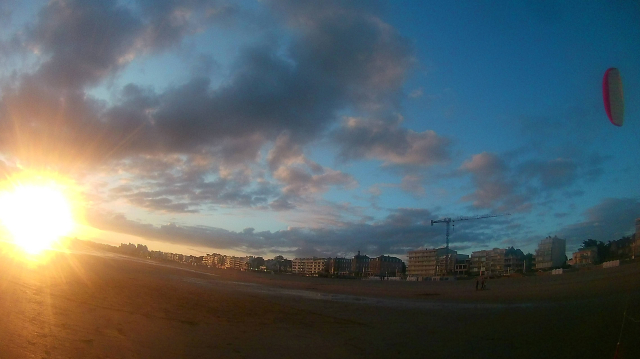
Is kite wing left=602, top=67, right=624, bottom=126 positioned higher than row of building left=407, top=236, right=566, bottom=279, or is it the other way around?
kite wing left=602, top=67, right=624, bottom=126

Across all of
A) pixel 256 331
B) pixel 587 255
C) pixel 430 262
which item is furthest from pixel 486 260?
pixel 256 331

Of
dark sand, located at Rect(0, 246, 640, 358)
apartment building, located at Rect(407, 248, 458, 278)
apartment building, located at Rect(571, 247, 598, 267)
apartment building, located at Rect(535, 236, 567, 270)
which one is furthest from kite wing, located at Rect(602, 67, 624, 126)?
apartment building, located at Rect(407, 248, 458, 278)

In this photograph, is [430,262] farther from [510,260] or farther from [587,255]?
[587,255]

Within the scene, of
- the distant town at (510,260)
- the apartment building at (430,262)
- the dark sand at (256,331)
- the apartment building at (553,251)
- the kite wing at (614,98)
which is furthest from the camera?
the apartment building at (430,262)

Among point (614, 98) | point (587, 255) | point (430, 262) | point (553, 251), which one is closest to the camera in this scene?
point (614, 98)

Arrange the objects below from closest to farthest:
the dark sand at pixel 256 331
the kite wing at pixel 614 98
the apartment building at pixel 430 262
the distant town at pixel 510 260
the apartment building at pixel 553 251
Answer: the kite wing at pixel 614 98
the dark sand at pixel 256 331
the distant town at pixel 510 260
the apartment building at pixel 553 251
the apartment building at pixel 430 262

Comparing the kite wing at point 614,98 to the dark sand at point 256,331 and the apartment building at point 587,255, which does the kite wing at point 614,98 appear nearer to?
the dark sand at point 256,331

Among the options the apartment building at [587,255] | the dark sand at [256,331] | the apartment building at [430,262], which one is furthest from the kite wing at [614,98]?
the apartment building at [430,262]

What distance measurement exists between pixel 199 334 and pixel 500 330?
37.5ft

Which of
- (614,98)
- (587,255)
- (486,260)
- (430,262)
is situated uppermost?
(614,98)

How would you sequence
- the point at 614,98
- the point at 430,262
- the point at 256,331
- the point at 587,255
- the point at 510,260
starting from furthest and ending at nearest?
the point at 430,262 < the point at 510,260 < the point at 587,255 < the point at 256,331 < the point at 614,98

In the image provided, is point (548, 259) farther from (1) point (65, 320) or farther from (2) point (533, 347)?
(1) point (65, 320)

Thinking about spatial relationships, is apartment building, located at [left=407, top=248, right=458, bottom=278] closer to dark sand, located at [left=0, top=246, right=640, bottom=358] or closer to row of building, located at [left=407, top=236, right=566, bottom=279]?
row of building, located at [left=407, top=236, right=566, bottom=279]

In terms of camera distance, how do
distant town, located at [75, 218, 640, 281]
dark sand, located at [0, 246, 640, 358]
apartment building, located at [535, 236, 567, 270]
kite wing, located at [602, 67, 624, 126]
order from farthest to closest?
apartment building, located at [535, 236, 567, 270] → distant town, located at [75, 218, 640, 281] → dark sand, located at [0, 246, 640, 358] → kite wing, located at [602, 67, 624, 126]
